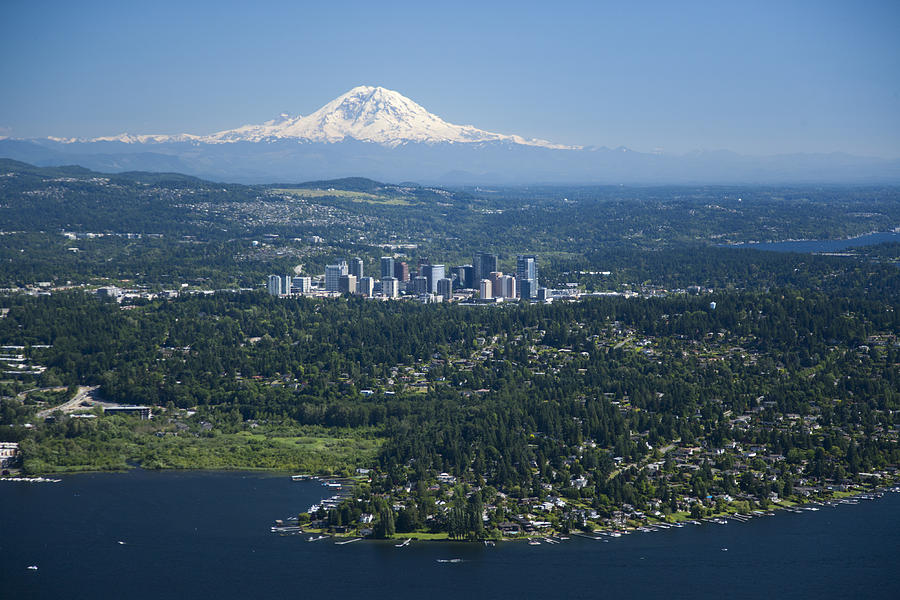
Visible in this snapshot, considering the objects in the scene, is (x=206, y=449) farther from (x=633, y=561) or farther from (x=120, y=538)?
(x=633, y=561)

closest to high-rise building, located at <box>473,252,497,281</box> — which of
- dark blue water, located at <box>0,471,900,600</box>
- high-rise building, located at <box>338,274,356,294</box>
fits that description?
high-rise building, located at <box>338,274,356,294</box>

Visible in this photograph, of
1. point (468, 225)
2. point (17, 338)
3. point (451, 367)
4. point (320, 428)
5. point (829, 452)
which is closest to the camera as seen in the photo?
point (829, 452)

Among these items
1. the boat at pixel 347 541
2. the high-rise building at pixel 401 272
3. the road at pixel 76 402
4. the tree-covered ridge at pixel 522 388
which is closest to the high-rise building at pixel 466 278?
the high-rise building at pixel 401 272

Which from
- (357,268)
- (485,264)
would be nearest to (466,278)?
(485,264)

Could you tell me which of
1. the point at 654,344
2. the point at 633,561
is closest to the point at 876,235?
the point at 654,344

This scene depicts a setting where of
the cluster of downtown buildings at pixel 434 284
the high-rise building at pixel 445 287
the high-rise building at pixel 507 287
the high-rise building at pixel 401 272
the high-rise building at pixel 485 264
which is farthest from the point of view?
the high-rise building at pixel 401 272

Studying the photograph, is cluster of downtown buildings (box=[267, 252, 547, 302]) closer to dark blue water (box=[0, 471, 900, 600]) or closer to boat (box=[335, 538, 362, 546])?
dark blue water (box=[0, 471, 900, 600])

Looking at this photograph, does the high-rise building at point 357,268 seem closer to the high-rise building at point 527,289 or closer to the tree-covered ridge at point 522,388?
the high-rise building at point 527,289
